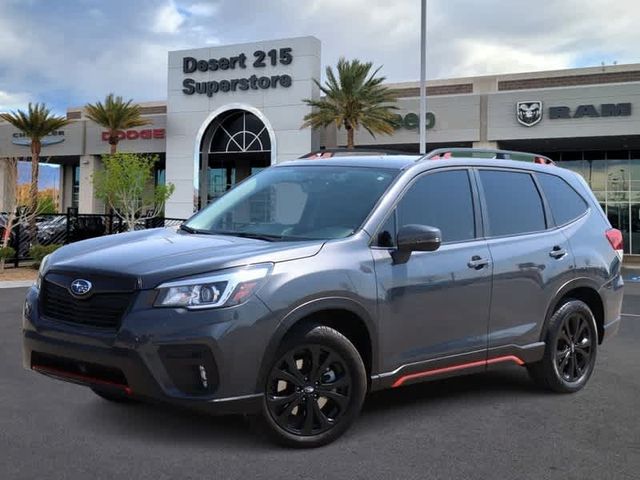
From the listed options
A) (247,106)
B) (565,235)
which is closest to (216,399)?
(565,235)

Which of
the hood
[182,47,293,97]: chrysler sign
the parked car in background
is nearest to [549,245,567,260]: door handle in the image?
the hood

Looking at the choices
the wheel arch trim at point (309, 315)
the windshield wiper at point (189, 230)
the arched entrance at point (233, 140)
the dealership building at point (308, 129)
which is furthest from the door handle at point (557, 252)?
the arched entrance at point (233, 140)

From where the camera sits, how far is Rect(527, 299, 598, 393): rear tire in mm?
5453

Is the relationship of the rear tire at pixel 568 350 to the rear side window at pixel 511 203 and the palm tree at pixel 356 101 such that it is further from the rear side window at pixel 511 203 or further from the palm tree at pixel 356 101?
the palm tree at pixel 356 101

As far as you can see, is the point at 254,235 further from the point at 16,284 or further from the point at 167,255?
the point at 16,284

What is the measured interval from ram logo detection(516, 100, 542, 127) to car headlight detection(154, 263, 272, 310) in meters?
28.8

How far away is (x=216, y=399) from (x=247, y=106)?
33.7m

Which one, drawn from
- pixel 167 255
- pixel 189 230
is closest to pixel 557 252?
pixel 189 230

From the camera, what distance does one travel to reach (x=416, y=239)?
4.29m

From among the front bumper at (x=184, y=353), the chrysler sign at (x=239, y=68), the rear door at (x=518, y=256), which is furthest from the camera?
the chrysler sign at (x=239, y=68)

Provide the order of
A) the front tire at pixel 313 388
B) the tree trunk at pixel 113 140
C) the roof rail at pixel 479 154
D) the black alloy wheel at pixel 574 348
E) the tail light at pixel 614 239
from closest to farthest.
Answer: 1. the front tire at pixel 313 388
2. the roof rail at pixel 479 154
3. the black alloy wheel at pixel 574 348
4. the tail light at pixel 614 239
5. the tree trunk at pixel 113 140

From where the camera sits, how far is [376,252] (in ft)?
14.3

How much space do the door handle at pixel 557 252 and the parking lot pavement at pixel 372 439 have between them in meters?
1.11

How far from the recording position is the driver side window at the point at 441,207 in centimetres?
467
